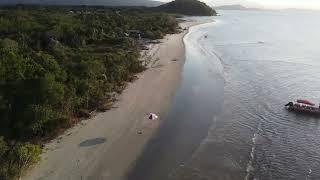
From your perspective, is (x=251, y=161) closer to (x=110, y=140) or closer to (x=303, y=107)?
(x=110, y=140)

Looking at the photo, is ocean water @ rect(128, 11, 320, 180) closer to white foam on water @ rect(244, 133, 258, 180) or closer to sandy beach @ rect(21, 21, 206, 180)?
white foam on water @ rect(244, 133, 258, 180)

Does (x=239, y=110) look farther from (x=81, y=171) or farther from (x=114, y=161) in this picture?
(x=81, y=171)

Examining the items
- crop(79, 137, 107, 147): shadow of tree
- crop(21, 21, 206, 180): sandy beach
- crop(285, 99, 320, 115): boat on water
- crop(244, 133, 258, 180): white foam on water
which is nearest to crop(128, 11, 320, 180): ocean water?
crop(244, 133, 258, 180): white foam on water

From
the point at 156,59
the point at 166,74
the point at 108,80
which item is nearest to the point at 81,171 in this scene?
the point at 108,80

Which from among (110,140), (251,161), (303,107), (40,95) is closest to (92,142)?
(110,140)

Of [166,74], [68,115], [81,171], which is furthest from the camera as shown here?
[166,74]

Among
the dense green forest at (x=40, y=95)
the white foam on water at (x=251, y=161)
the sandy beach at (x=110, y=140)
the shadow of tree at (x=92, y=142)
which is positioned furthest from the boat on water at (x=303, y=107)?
the shadow of tree at (x=92, y=142)
